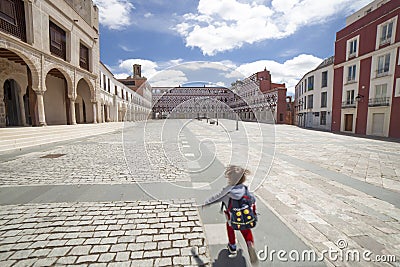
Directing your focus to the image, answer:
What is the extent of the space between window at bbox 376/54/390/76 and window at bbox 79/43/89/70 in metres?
30.4

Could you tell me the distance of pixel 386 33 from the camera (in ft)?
53.8

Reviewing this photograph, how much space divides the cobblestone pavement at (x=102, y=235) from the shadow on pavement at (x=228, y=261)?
0.54 feet

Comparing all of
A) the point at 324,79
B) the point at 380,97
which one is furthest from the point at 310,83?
the point at 380,97

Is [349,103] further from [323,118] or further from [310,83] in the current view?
[310,83]

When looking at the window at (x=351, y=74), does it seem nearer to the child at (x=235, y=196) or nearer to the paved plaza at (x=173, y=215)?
the paved plaza at (x=173, y=215)

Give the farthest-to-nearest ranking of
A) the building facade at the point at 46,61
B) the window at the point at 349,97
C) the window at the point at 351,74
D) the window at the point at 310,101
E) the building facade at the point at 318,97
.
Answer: the window at the point at 310,101 < the building facade at the point at 318,97 < the window at the point at 349,97 < the window at the point at 351,74 < the building facade at the point at 46,61

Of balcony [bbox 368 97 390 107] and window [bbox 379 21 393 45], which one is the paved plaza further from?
window [bbox 379 21 393 45]

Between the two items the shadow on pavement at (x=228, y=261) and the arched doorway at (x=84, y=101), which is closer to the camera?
the shadow on pavement at (x=228, y=261)

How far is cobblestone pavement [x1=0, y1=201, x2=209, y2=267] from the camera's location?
84.4 inches

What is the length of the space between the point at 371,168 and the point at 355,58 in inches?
785

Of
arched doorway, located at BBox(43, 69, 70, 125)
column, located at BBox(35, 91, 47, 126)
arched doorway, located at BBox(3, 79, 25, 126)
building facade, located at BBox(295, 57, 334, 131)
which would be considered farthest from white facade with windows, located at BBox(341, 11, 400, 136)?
arched doorway, located at BBox(3, 79, 25, 126)

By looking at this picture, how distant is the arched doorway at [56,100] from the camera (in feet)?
55.9

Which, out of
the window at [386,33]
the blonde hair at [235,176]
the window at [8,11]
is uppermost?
the window at [386,33]

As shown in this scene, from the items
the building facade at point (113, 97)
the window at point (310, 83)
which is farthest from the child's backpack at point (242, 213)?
the window at point (310, 83)
